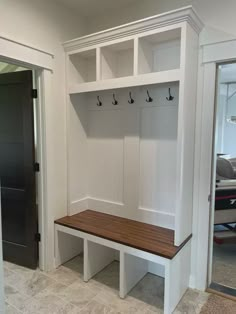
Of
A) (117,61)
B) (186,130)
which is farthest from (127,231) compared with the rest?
(117,61)

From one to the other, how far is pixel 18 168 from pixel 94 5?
1.89 meters

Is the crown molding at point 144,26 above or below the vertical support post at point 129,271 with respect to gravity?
above

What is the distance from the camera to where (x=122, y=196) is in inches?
109

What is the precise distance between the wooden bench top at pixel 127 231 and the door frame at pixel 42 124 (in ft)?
0.60

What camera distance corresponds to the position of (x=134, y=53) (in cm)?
218

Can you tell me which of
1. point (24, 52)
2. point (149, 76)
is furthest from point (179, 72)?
point (24, 52)

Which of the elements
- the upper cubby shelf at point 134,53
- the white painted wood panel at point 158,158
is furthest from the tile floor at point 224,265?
the upper cubby shelf at point 134,53

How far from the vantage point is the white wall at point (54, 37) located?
2148mm

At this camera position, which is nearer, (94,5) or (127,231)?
(127,231)

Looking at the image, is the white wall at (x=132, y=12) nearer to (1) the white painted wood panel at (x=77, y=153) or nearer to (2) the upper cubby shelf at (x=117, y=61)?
(2) the upper cubby shelf at (x=117, y=61)

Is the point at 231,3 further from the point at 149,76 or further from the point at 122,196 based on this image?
the point at 122,196

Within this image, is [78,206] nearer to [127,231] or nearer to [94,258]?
[94,258]

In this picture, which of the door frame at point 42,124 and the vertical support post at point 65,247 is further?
the vertical support post at point 65,247

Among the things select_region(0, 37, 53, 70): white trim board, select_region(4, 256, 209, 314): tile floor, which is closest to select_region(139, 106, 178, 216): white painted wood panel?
select_region(4, 256, 209, 314): tile floor
